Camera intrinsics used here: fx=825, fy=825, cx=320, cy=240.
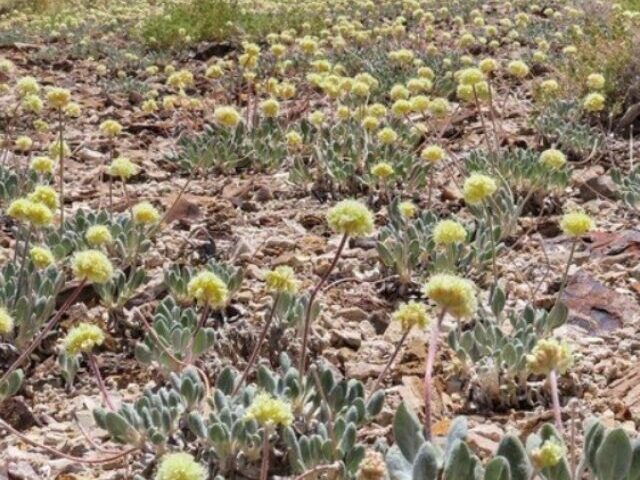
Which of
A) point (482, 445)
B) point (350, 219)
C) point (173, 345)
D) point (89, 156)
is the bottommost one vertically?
point (89, 156)

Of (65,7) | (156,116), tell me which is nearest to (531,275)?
(156,116)

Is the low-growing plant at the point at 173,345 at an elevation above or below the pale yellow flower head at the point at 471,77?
below

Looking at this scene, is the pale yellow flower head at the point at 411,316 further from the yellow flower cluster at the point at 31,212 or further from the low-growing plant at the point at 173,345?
the yellow flower cluster at the point at 31,212

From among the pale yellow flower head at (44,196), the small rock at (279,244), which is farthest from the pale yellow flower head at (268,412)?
the small rock at (279,244)

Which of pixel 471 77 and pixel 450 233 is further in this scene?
pixel 471 77

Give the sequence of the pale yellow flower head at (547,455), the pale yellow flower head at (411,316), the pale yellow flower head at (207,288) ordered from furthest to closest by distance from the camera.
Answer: the pale yellow flower head at (207,288)
the pale yellow flower head at (411,316)
the pale yellow flower head at (547,455)

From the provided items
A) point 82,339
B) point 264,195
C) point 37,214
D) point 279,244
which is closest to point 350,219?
point 82,339

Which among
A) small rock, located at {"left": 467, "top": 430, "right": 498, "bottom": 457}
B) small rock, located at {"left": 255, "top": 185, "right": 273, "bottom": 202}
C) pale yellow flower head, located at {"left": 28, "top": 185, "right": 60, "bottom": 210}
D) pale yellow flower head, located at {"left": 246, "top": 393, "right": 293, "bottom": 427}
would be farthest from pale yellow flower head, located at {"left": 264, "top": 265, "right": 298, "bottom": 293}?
small rock, located at {"left": 255, "top": 185, "right": 273, "bottom": 202}

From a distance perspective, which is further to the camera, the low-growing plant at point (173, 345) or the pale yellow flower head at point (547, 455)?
the low-growing plant at point (173, 345)

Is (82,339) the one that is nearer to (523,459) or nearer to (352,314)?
(523,459)

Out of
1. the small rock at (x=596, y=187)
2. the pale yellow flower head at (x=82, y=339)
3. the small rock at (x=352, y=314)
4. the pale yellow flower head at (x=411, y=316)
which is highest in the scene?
the pale yellow flower head at (x=411, y=316)

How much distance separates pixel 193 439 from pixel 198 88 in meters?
7.75

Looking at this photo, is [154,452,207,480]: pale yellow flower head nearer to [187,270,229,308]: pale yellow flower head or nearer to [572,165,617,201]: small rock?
[187,270,229,308]: pale yellow flower head

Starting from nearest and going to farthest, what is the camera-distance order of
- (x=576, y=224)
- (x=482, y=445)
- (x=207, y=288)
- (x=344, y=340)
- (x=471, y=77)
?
(x=482, y=445), (x=207, y=288), (x=576, y=224), (x=344, y=340), (x=471, y=77)
